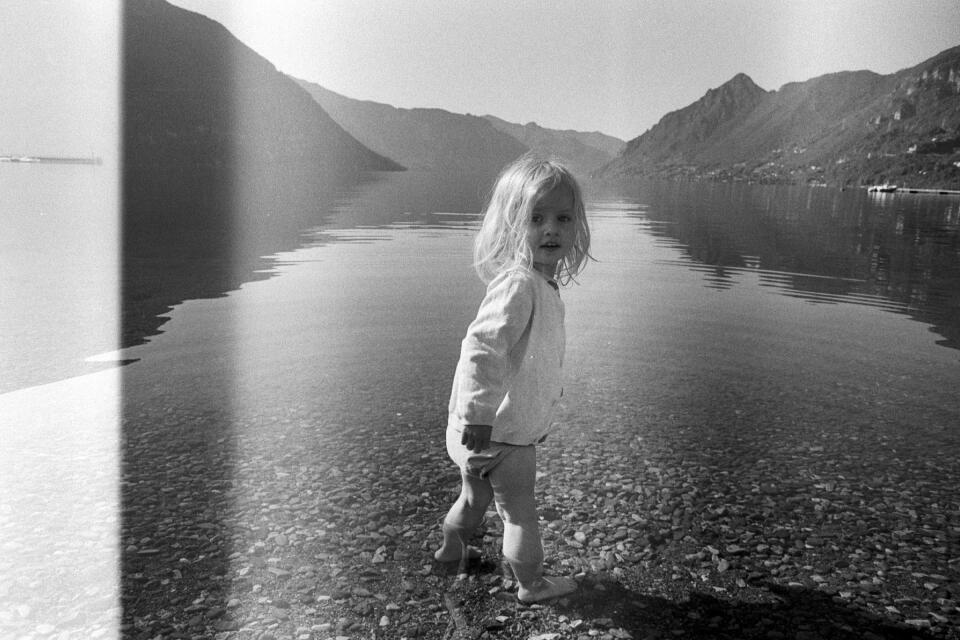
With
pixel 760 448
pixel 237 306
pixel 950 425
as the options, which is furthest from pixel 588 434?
pixel 237 306

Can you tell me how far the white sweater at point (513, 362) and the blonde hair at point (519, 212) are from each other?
23 cm

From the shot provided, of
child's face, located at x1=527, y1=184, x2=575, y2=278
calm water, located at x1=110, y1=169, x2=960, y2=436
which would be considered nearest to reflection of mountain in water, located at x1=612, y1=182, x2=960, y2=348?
calm water, located at x1=110, y1=169, x2=960, y2=436

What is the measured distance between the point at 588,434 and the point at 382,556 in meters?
3.36

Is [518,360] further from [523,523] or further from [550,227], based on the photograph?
[523,523]

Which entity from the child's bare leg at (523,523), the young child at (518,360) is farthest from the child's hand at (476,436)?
the child's bare leg at (523,523)

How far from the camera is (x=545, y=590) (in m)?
4.70

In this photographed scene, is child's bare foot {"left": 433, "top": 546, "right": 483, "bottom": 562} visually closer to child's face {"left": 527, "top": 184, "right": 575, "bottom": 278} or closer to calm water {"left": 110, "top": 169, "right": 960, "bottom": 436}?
child's face {"left": 527, "top": 184, "right": 575, "bottom": 278}

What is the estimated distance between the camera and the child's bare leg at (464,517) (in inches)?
184

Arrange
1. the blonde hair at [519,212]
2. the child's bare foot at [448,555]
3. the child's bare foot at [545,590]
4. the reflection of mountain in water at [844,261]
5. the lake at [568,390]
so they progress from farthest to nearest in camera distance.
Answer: the reflection of mountain in water at [844,261], the lake at [568,390], the child's bare foot at [448,555], the child's bare foot at [545,590], the blonde hair at [519,212]

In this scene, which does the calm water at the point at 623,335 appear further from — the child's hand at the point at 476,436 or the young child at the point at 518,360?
the child's hand at the point at 476,436

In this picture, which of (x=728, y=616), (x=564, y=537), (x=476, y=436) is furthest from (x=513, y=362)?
(x=728, y=616)

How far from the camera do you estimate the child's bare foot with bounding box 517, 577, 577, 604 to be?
464 cm

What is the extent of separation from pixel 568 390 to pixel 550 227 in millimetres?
5298

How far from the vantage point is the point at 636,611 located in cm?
457
